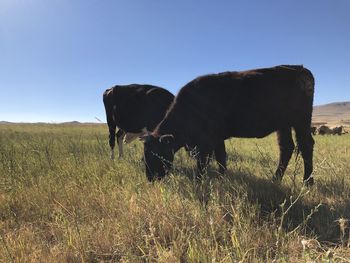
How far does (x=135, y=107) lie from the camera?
1075 centimetres

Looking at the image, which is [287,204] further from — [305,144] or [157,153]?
[305,144]

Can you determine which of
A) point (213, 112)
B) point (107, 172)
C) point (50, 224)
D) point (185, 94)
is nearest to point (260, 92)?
point (213, 112)

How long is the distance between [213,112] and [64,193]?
2.87 metres

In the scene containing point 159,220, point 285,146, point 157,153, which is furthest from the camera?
point 285,146

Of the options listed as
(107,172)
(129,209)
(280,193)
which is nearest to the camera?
(129,209)

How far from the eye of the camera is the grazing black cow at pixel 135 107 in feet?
32.7

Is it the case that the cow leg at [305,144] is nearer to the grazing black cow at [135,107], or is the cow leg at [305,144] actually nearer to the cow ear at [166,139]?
the cow ear at [166,139]

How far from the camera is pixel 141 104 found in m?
10.6

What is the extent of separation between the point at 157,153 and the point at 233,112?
1.49 meters

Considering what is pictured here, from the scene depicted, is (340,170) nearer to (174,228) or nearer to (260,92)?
(260,92)

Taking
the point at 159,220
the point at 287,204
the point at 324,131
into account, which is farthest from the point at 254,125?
the point at 324,131

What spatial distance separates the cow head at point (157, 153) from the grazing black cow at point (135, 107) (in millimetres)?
3193

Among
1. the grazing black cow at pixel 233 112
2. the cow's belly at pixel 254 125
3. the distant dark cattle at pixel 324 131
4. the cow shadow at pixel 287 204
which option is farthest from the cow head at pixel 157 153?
the distant dark cattle at pixel 324 131

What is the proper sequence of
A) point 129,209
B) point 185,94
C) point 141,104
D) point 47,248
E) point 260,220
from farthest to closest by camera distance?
1. point 141,104
2. point 185,94
3. point 129,209
4. point 260,220
5. point 47,248
